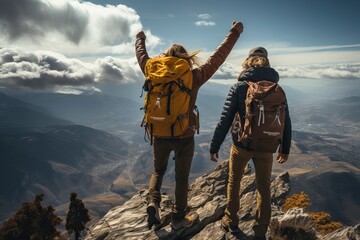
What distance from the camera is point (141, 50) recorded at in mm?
10477

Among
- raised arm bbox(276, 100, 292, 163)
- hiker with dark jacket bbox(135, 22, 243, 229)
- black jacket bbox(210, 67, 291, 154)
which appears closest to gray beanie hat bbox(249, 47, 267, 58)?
black jacket bbox(210, 67, 291, 154)

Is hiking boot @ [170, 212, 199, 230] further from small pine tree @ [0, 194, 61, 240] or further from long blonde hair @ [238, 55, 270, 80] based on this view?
small pine tree @ [0, 194, 61, 240]

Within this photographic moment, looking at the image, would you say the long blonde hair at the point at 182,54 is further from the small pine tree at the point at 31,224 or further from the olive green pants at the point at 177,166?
the small pine tree at the point at 31,224

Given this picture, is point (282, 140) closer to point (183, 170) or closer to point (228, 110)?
point (228, 110)

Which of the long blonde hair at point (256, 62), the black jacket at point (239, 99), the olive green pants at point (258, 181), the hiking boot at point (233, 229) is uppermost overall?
the long blonde hair at point (256, 62)

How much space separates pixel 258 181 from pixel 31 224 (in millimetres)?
51107

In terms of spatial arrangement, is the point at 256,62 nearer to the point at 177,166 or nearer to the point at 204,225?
the point at 177,166

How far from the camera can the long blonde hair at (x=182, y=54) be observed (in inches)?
335

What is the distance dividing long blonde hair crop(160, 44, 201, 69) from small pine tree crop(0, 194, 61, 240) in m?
49.0

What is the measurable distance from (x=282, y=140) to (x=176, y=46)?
186 inches

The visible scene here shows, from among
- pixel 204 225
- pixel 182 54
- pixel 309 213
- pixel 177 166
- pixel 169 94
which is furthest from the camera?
pixel 309 213

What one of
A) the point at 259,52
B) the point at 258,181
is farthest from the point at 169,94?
the point at 258,181

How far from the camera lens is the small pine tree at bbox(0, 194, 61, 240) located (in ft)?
152

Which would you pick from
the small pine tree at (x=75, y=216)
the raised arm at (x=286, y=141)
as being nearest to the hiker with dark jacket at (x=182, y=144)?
the raised arm at (x=286, y=141)
